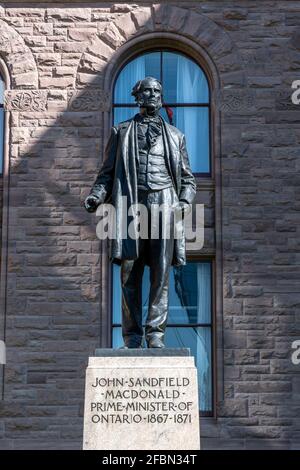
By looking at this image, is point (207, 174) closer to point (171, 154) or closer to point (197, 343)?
point (197, 343)

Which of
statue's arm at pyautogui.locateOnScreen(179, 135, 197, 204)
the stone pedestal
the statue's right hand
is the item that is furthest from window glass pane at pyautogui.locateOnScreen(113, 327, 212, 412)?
the stone pedestal

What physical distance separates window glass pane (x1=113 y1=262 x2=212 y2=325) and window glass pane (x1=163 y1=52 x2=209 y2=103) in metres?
2.77

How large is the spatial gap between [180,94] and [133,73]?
83 cm

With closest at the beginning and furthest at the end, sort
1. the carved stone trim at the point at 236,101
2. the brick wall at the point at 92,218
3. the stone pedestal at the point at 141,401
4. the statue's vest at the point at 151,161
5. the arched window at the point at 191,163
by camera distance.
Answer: the stone pedestal at the point at 141,401 < the statue's vest at the point at 151,161 < the brick wall at the point at 92,218 < the arched window at the point at 191,163 < the carved stone trim at the point at 236,101

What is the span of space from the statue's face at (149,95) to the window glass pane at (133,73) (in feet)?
19.7

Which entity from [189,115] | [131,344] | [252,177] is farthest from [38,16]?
[131,344]

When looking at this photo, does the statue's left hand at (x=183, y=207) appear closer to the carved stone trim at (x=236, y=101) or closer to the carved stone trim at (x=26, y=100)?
the carved stone trim at (x=236, y=101)

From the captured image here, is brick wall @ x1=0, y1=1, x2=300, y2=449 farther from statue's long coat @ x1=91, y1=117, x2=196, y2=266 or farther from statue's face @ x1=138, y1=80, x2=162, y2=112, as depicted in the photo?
statue's face @ x1=138, y1=80, x2=162, y2=112

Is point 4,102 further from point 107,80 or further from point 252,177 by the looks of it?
point 252,177

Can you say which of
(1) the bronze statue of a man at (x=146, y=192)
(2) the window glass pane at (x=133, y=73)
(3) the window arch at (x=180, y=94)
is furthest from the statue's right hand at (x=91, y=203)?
(2) the window glass pane at (x=133, y=73)

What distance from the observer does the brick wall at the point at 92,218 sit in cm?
1673

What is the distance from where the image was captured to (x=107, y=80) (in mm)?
18141

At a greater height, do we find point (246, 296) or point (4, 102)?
point (4, 102)

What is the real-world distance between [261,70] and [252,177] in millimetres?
1767
